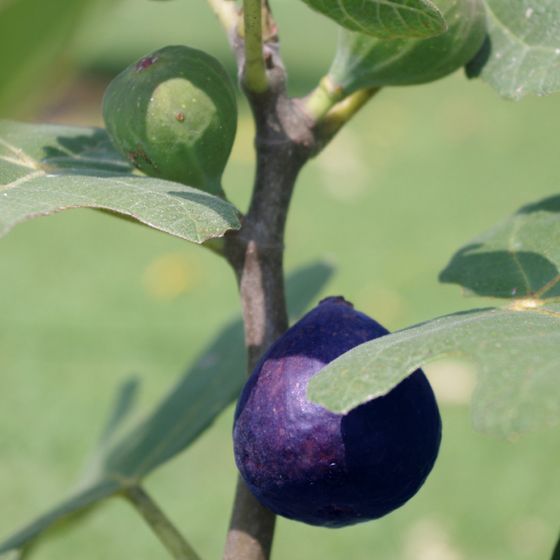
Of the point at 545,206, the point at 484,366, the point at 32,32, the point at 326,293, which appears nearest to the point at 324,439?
the point at 484,366

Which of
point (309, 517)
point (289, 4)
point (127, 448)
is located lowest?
point (289, 4)

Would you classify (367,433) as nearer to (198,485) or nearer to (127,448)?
(127,448)

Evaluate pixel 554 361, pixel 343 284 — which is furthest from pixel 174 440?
pixel 343 284

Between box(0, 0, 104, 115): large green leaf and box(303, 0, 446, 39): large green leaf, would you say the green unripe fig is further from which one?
box(0, 0, 104, 115): large green leaf

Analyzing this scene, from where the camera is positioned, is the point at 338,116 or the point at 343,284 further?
the point at 343,284

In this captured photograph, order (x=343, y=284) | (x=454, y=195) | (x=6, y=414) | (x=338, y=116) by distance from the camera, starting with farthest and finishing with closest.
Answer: (x=454, y=195), (x=343, y=284), (x=6, y=414), (x=338, y=116)

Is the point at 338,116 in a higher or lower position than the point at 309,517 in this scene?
higher

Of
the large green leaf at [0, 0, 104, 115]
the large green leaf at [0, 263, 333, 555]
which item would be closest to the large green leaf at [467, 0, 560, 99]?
the large green leaf at [0, 263, 333, 555]
